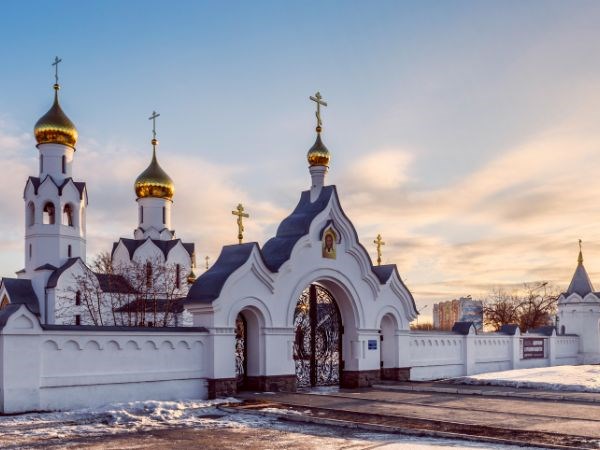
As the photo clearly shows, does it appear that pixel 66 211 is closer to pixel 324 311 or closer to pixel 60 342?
pixel 324 311

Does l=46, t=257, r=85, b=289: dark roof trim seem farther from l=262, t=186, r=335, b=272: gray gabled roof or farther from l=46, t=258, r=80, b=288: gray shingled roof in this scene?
l=262, t=186, r=335, b=272: gray gabled roof

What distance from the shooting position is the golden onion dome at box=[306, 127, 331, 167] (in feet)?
68.1

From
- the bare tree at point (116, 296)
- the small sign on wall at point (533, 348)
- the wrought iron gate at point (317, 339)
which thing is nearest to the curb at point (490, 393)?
the wrought iron gate at point (317, 339)

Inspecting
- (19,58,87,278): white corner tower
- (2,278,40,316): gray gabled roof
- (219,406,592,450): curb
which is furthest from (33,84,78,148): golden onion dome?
(219,406,592,450): curb

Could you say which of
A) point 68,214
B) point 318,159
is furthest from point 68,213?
point 318,159

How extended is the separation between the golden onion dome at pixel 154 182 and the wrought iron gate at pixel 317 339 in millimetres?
25408

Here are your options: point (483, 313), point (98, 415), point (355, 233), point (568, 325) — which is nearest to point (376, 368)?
point (355, 233)

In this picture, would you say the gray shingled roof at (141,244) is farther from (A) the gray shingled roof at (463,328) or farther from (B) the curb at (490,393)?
(B) the curb at (490,393)

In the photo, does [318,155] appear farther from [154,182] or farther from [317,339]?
[154,182]

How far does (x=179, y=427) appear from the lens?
40.1 feet

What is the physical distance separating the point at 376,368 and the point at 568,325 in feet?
59.0

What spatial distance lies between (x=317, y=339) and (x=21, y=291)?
22.0m

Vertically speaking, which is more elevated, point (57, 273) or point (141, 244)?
point (141, 244)

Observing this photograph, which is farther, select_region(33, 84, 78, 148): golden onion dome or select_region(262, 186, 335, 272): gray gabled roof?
select_region(33, 84, 78, 148): golden onion dome
